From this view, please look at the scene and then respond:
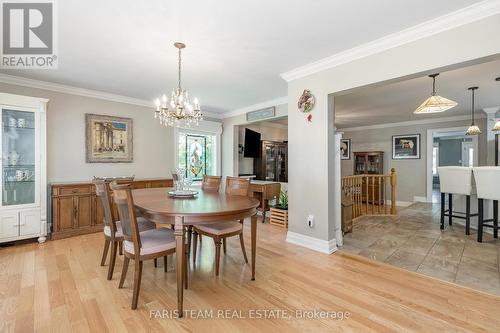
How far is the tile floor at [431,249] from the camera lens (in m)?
2.38

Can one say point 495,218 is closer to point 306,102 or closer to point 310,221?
point 310,221

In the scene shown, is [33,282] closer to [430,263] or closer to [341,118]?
[430,263]

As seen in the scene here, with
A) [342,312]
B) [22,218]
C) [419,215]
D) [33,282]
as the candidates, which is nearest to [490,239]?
[419,215]

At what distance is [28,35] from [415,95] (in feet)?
18.3

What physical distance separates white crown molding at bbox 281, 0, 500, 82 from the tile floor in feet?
7.66

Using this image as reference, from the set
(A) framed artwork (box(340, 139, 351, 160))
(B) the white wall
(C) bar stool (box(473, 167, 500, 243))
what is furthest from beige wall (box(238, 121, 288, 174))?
(C) bar stool (box(473, 167, 500, 243))

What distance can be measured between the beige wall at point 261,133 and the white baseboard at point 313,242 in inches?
116

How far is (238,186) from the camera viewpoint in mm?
3010

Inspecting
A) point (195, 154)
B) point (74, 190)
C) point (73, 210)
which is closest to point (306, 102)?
point (195, 154)

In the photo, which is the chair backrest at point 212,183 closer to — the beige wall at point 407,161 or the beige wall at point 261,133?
the beige wall at point 261,133

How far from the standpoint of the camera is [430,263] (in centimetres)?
264

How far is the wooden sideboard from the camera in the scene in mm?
3477

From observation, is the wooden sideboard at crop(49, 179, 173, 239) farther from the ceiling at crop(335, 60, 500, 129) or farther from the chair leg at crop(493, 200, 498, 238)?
the chair leg at crop(493, 200, 498, 238)

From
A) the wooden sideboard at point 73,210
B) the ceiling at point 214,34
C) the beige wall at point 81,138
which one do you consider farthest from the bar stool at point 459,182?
the wooden sideboard at point 73,210
